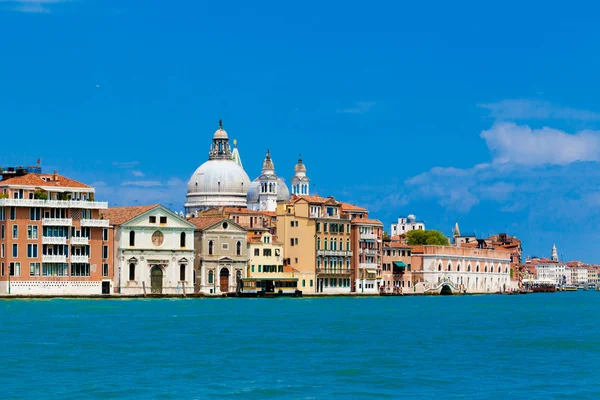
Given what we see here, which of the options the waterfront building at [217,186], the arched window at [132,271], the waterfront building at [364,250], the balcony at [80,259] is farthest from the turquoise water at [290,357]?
the waterfront building at [217,186]

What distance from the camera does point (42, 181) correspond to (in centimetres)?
8462

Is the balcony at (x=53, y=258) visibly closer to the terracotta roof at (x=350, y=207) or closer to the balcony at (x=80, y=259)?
the balcony at (x=80, y=259)

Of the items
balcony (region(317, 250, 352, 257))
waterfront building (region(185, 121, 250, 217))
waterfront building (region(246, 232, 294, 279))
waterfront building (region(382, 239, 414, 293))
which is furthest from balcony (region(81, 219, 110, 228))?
waterfront building (region(185, 121, 250, 217))

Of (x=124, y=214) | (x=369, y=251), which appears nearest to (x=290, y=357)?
(x=124, y=214)

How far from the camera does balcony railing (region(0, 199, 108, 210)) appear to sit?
81.4m

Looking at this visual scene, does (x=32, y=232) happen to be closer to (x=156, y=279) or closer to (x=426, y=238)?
(x=156, y=279)

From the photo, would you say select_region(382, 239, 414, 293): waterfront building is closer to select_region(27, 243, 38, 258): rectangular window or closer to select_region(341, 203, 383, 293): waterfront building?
select_region(341, 203, 383, 293): waterfront building

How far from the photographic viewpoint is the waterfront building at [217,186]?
415ft

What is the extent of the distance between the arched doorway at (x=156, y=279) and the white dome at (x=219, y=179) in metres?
35.0

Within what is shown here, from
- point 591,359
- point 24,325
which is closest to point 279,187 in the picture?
point 24,325

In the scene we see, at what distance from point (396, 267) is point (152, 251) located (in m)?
32.4

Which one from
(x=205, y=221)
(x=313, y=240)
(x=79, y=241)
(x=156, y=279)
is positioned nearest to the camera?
(x=79, y=241)

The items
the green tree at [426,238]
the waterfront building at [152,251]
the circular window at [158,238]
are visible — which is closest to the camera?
the waterfront building at [152,251]

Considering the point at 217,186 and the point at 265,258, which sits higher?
the point at 217,186
